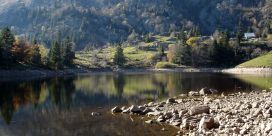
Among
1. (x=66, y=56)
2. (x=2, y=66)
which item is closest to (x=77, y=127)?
(x=2, y=66)

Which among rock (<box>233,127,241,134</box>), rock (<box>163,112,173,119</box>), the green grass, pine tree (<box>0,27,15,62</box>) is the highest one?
pine tree (<box>0,27,15,62</box>)

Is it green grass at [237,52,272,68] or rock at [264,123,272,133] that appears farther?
green grass at [237,52,272,68]

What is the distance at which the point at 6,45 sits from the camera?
482 ft

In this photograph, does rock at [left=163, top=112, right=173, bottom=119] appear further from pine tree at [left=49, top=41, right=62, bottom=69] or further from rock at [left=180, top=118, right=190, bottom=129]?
pine tree at [left=49, top=41, right=62, bottom=69]

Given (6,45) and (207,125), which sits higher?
(6,45)

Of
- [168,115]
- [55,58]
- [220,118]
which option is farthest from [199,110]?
[55,58]

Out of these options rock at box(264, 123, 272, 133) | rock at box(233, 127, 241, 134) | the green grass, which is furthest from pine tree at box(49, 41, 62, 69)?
rock at box(264, 123, 272, 133)

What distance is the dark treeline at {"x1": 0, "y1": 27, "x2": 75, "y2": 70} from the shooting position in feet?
482

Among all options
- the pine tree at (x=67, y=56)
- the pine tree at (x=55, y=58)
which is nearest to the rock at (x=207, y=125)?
the pine tree at (x=55, y=58)

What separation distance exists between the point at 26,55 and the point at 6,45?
18.4 metres

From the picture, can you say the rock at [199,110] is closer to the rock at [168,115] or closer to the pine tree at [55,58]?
the rock at [168,115]

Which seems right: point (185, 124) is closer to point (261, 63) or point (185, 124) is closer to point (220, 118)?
point (220, 118)

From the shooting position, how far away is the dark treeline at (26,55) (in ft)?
482

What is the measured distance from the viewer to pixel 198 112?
47656 mm
